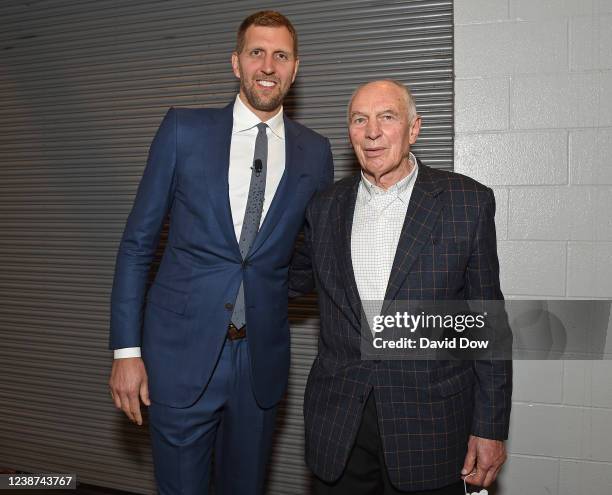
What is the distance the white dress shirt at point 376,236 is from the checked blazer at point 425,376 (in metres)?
0.03

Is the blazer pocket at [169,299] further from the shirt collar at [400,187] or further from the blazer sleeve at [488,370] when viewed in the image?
the blazer sleeve at [488,370]

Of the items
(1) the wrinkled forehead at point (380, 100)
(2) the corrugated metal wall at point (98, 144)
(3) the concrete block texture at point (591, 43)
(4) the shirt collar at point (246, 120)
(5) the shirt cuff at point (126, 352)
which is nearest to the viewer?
(1) the wrinkled forehead at point (380, 100)

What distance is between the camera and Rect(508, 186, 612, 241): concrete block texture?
7.51ft

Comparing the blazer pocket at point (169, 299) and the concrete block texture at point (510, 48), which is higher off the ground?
the concrete block texture at point (510, 48)

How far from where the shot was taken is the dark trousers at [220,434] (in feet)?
5.93

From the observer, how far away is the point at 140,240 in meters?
1.78

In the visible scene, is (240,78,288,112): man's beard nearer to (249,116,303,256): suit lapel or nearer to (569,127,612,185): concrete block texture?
(249,116,303,256): suit lapel

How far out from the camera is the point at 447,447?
157cm

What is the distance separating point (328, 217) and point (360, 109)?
0.34 meters

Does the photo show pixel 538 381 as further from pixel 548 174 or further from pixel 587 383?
pixel 548 174

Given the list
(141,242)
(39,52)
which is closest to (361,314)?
(141,242)

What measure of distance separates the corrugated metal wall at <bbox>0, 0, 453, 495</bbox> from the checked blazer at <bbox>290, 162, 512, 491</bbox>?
1021 millimetres

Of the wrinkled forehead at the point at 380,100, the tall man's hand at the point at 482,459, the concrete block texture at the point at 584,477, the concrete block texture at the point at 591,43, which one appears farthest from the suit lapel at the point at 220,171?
the concrete block texture at the point at 584,477

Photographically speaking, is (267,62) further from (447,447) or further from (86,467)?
(86,467)
